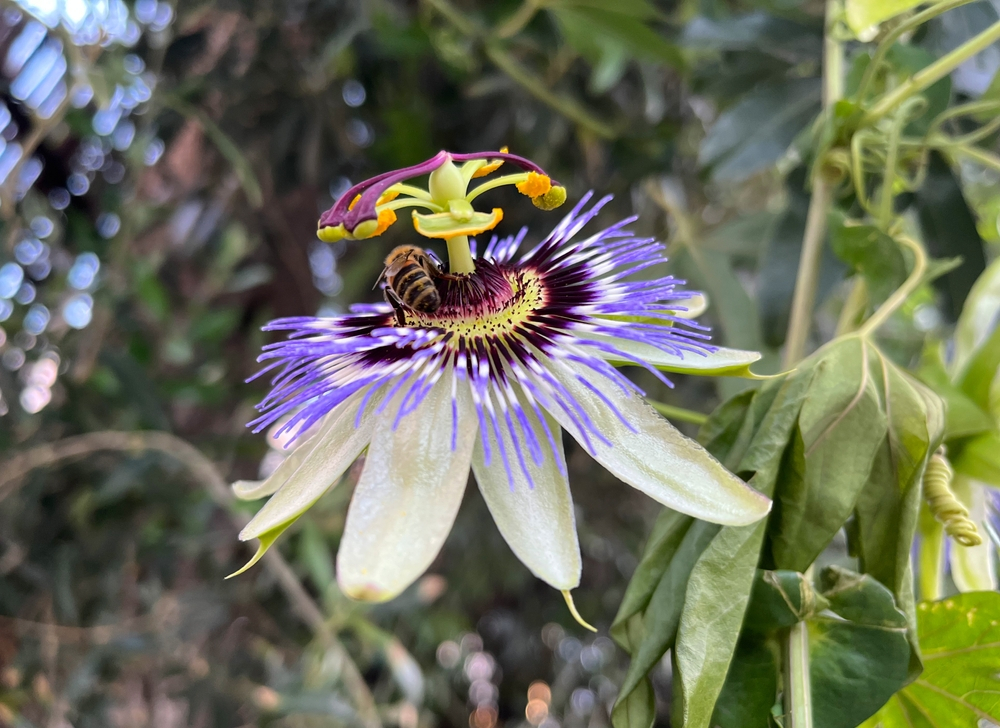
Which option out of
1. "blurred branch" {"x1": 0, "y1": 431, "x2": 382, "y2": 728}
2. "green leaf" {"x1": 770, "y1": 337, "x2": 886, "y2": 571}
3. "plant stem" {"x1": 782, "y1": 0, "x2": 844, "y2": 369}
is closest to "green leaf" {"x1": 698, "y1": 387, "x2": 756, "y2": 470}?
"green leaf" {"x1": 770, "y1": 337, "x2": 886, "y2": 571}

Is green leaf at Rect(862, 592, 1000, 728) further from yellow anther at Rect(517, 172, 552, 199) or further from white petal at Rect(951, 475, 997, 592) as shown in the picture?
yellow anther at Rect(517, 172, 552, 199)

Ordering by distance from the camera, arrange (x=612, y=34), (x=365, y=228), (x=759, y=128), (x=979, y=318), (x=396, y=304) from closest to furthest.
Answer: (x=365, y=228) < (x=396, y=304) < (x=979, y=318) < (x=759, y=128) < (x=612, y=34)

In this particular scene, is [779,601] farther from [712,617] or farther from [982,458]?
[982,458]

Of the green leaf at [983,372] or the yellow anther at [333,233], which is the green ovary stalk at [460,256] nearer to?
the yellow anther at [333,233]

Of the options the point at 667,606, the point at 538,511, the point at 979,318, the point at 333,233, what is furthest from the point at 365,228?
the point at 979,318

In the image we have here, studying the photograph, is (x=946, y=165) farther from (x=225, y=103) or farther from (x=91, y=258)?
(x=91, y=258)

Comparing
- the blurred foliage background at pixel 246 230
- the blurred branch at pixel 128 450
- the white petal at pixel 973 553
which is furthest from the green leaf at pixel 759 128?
the blurred branch at pixel 128 450

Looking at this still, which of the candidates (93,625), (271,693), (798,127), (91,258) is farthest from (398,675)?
(798,127)

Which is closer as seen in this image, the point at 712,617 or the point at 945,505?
the point at 712,617

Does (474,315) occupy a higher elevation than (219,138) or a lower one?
lower
